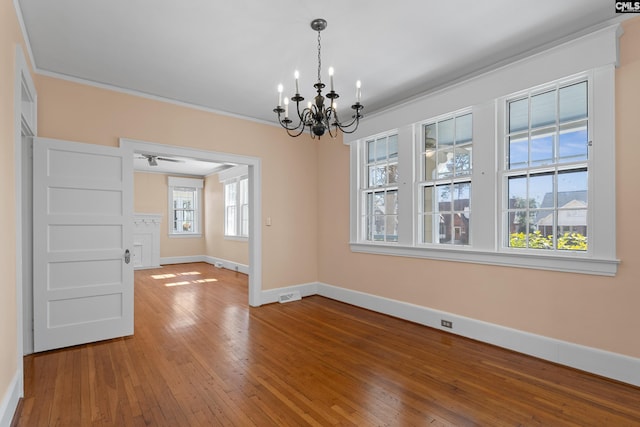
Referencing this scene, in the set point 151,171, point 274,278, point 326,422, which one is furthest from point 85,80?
point 151,171

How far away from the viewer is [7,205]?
2148 mm

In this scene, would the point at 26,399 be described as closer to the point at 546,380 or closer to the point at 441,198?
the point at 546,380

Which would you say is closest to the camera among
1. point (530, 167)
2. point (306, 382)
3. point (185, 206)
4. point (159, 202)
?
point (306, 382)

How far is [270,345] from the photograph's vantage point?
Result: 343 cm

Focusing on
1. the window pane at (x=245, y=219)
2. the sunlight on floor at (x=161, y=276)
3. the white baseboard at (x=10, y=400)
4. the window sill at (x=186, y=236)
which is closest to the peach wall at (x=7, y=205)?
the white baseboard at (x=10, y=400)

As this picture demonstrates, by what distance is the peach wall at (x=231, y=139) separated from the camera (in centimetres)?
354

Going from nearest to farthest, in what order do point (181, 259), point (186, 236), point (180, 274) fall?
point (180, 274) → point (181, 259) → point (186, 236)

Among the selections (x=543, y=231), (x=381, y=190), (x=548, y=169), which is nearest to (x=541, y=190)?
(x=548, y=169)

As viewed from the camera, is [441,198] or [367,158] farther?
[367,158]

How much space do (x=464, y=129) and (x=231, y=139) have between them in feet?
10.4

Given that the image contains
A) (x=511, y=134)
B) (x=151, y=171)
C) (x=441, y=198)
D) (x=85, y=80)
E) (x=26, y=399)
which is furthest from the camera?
(x=151, y=171)

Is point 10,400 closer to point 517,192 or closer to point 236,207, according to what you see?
point 517,192

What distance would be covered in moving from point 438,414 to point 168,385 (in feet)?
6.75

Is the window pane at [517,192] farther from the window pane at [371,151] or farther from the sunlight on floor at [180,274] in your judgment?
the sunlight on floor at [180,274]
